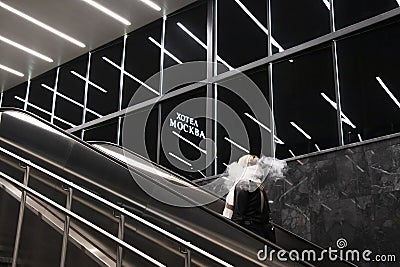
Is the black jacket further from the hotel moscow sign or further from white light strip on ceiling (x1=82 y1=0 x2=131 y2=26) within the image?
white light strip on ceiling (x1=82 y1=0 x2=131 y2=26)

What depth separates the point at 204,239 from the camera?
4211mm

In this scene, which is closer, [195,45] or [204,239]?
[204,239]

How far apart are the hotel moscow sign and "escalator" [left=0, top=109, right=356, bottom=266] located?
3.85 metres

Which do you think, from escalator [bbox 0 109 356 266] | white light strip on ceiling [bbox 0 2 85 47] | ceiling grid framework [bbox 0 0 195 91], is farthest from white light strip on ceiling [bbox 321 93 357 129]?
white light strip on ceiling [bbox 0 2 85 47]

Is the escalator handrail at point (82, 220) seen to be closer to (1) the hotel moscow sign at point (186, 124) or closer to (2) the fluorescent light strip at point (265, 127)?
(2) the fluorescent light strip at point (265, 127)

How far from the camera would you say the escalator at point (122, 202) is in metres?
4.02

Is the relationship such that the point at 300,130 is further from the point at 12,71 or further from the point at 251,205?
the point at 12,71

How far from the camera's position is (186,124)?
10.6 meters

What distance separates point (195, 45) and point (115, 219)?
7.21m

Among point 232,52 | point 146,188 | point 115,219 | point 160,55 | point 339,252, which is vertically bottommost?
point 115,219

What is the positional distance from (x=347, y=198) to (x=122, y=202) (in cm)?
389

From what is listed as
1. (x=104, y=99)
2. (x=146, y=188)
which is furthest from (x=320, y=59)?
(x=104, y=99)

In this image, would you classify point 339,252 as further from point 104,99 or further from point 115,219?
Result: point 104,99

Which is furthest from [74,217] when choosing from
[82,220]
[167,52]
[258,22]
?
[167,52]
